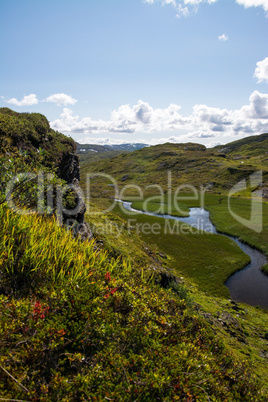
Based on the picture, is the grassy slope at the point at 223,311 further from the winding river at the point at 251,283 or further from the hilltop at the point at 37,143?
the hilltop at the point at 37,143

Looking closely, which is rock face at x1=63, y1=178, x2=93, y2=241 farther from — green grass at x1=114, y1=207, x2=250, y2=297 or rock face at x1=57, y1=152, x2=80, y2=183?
green grass at x1=114, y1=207, x2=250, y2=297

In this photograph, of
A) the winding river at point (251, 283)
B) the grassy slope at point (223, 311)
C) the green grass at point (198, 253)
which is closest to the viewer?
the grassy slope at point (223, 311)

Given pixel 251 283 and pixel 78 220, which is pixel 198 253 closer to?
pixel 251 283

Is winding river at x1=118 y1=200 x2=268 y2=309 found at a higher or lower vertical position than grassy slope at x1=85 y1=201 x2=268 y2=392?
lower

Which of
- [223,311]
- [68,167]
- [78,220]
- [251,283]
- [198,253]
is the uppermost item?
[68,167]

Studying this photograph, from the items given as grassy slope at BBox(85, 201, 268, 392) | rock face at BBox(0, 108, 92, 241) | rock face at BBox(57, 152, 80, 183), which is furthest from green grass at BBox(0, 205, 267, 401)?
rock face at BBox(57, 152, 80, 183)

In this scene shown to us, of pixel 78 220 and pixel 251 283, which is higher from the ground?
pixel 78 220

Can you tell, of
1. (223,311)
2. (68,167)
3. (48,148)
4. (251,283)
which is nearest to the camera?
(48,148)

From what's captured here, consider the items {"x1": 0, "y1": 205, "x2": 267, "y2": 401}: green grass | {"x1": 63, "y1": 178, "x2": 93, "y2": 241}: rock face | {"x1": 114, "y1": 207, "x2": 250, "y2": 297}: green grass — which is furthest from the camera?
{"x1": 114, "y1": 207, "x2": 250, "y2": 297}: green grass

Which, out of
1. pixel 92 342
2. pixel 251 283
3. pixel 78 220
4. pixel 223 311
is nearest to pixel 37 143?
pixel 78 220

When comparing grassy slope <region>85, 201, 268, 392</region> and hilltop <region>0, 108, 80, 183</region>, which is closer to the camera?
grassy slope <region>85, 201, 268, 392</region>

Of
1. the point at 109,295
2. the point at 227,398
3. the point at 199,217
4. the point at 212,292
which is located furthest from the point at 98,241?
the point at 199,217

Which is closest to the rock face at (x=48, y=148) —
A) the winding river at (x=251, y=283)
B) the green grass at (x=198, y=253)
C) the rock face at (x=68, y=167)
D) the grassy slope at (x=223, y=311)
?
the rock face at (x=68, y=167)

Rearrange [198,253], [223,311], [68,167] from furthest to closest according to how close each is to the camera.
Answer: [198,253], [68,167], [223,311]
